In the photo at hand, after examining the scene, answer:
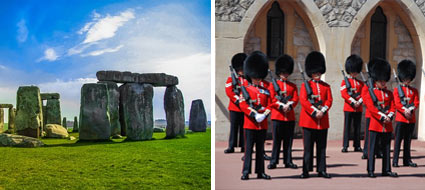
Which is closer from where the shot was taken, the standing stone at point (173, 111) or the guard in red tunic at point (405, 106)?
the guard in red tunic at point (405, 106)

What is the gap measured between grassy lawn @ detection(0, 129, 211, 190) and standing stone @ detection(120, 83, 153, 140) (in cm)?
45

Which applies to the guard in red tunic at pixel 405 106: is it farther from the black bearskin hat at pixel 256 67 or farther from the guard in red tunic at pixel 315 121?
the black bearskin hat at pixel 256 67

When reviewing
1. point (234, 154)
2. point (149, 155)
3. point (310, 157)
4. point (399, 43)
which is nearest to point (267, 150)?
point (234, 154)

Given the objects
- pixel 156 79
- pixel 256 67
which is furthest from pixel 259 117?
pixel 156 79

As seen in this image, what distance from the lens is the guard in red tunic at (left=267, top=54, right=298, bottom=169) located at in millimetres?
6113

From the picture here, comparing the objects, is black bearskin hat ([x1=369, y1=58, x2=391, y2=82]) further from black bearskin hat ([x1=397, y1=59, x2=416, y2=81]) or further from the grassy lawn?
the grassy lawn

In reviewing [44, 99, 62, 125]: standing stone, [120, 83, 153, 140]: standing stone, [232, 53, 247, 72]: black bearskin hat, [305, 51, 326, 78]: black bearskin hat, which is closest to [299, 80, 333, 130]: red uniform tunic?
[305, 51, 326, 78]: black bearskin hat

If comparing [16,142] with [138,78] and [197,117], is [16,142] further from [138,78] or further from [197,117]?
[197,117]

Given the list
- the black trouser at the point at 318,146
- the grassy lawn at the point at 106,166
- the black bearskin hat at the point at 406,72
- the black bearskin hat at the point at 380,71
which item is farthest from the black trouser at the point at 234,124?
the black bearskin hat at the point at 406,72

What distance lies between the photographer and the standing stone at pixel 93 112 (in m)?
11.0

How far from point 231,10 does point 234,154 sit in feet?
9.34

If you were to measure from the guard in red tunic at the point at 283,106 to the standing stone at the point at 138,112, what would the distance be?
554cm

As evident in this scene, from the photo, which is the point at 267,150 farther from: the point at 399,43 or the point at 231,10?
the point at 399,43

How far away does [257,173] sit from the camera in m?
5.52
